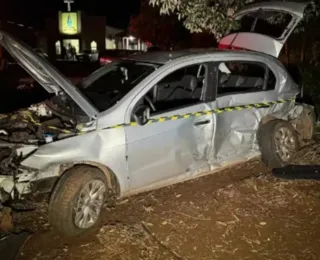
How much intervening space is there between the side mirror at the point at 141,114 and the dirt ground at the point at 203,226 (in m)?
1.06

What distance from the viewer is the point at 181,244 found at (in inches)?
163

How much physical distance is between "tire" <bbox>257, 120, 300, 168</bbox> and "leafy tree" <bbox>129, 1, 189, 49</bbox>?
1695cm

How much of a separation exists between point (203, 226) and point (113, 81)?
2136 millimetres

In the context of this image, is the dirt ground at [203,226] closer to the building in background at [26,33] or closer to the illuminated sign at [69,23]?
the building in background at [26,33]

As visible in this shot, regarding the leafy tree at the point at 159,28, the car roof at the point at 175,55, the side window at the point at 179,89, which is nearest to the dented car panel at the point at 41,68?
the side window at the point at 179,89

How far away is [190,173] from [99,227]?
4.29 ft

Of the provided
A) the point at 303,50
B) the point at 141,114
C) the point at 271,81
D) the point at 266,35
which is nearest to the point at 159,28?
the point at 303,50

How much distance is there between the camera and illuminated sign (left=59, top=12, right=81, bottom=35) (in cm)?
3144

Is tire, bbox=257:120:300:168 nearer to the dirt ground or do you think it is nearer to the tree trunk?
the dirt ground

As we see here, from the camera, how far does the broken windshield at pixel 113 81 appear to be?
15.7 ft

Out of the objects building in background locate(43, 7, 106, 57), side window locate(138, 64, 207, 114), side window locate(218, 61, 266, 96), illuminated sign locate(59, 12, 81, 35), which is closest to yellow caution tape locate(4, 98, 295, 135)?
side window locate(138, 64, 207, 114)

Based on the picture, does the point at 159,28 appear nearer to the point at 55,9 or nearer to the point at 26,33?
the point at 26,33

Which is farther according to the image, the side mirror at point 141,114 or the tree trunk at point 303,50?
the tree trunk at point 303,50

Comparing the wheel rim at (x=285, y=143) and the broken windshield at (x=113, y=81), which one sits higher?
the broken windshield at (x=113, y=81)
